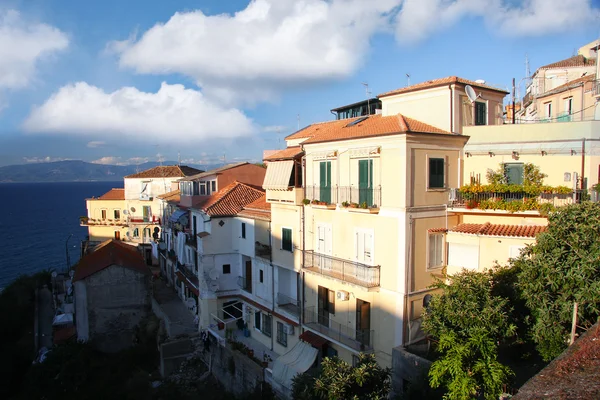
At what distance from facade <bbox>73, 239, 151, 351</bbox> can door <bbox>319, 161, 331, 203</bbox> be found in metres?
21.0

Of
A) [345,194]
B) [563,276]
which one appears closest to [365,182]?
[345,194]

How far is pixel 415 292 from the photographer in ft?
60.4

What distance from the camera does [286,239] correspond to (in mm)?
24844

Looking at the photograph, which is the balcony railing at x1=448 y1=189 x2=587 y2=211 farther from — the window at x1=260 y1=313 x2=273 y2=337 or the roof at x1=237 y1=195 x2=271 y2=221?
the window at x1=260 y1=313 x2=273 y2=337

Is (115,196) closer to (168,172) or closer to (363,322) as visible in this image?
(168,172)

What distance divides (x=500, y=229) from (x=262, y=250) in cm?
1396

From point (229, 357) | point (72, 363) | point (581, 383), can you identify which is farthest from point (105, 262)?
point (581, 383)

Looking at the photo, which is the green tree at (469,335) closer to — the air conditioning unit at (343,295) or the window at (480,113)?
the air conditioning unit at (343,295)

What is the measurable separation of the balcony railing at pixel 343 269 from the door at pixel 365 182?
280cm

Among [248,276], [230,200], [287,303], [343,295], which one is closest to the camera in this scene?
[343,295]

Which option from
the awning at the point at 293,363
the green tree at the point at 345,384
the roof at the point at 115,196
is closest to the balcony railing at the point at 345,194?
the green tree at the point at 345,384

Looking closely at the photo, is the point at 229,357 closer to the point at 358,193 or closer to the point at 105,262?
the point at 358,193

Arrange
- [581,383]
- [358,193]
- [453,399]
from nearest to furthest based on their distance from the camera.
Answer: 1. [581,383]
2. [453,399]
3. [358,193]

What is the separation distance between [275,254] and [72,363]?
54.2ft
